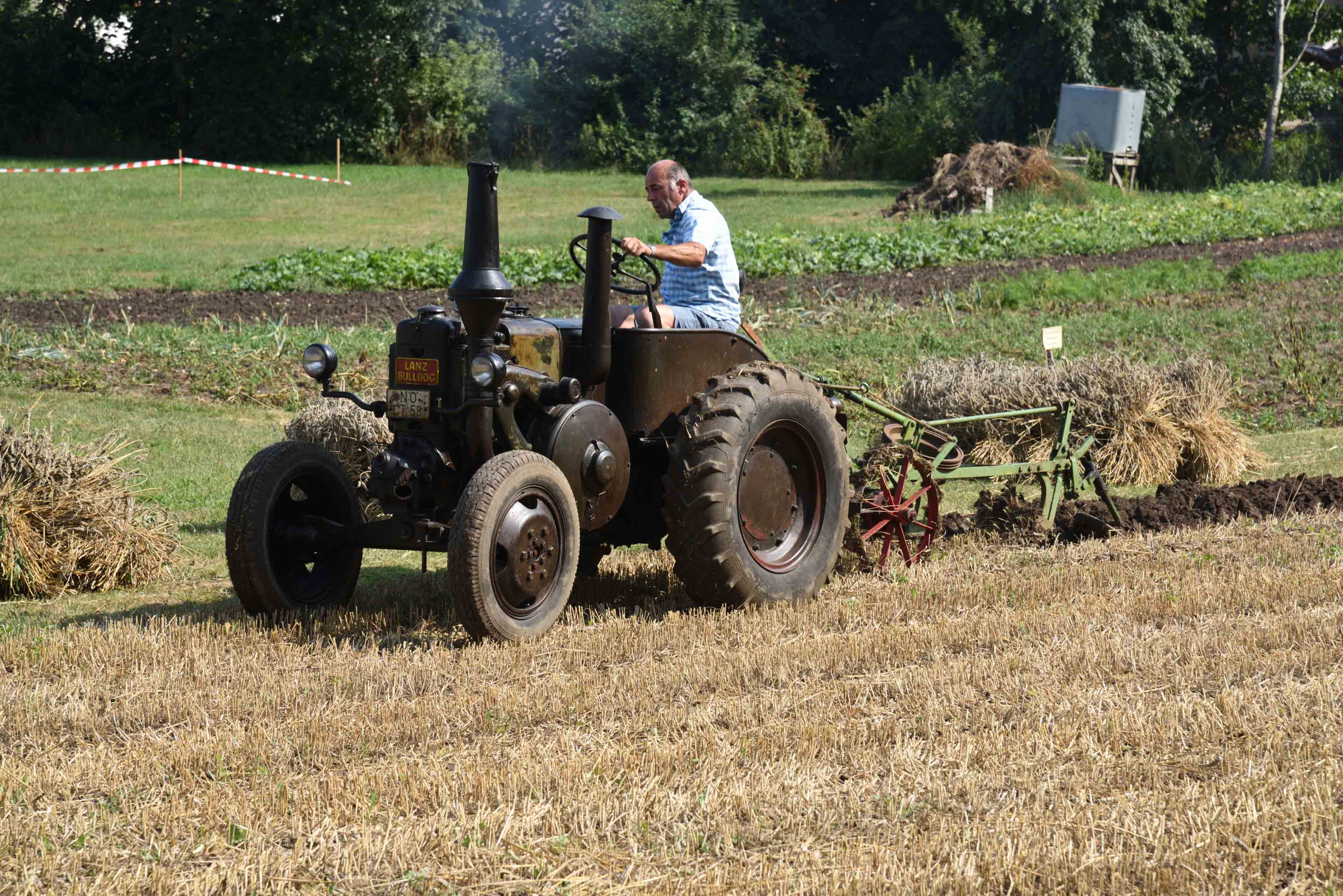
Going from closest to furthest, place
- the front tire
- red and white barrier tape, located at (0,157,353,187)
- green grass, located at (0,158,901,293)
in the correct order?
the front tire
green grass, located at (0,158,901,293)
red and white barrier tape, located at (0,157,353,187)

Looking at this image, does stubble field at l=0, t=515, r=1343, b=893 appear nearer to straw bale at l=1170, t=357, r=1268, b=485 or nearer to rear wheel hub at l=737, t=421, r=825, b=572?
rear wheel hub at l=737, t=421, r=825, b=572

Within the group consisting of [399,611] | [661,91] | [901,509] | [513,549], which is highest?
[661,91]

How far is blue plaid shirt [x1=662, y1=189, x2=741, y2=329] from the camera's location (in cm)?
689

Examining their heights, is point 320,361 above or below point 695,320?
below

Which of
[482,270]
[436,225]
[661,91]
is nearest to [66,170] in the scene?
[436,225]

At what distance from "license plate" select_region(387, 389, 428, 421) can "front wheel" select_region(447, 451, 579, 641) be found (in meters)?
0.39

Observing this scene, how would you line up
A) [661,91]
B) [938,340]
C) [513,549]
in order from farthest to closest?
[661,91] → [938,340] → [513,549]

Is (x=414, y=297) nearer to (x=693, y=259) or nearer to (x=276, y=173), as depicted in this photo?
(x=693, y=259)

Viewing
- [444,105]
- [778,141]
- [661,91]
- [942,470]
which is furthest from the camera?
[661,91]

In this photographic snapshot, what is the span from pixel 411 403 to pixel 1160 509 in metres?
4.83

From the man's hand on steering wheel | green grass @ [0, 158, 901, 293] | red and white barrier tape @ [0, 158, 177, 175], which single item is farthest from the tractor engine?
red and white barrier tape @ [0, 158, 177, 175]

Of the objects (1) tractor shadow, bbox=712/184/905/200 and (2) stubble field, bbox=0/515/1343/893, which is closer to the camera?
(2) stubble field, bbox=0/515/1343/893

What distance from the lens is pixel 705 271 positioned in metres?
6.96

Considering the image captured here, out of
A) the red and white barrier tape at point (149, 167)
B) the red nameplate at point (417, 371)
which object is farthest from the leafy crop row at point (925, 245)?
the red nameplate at point (417, 371)
